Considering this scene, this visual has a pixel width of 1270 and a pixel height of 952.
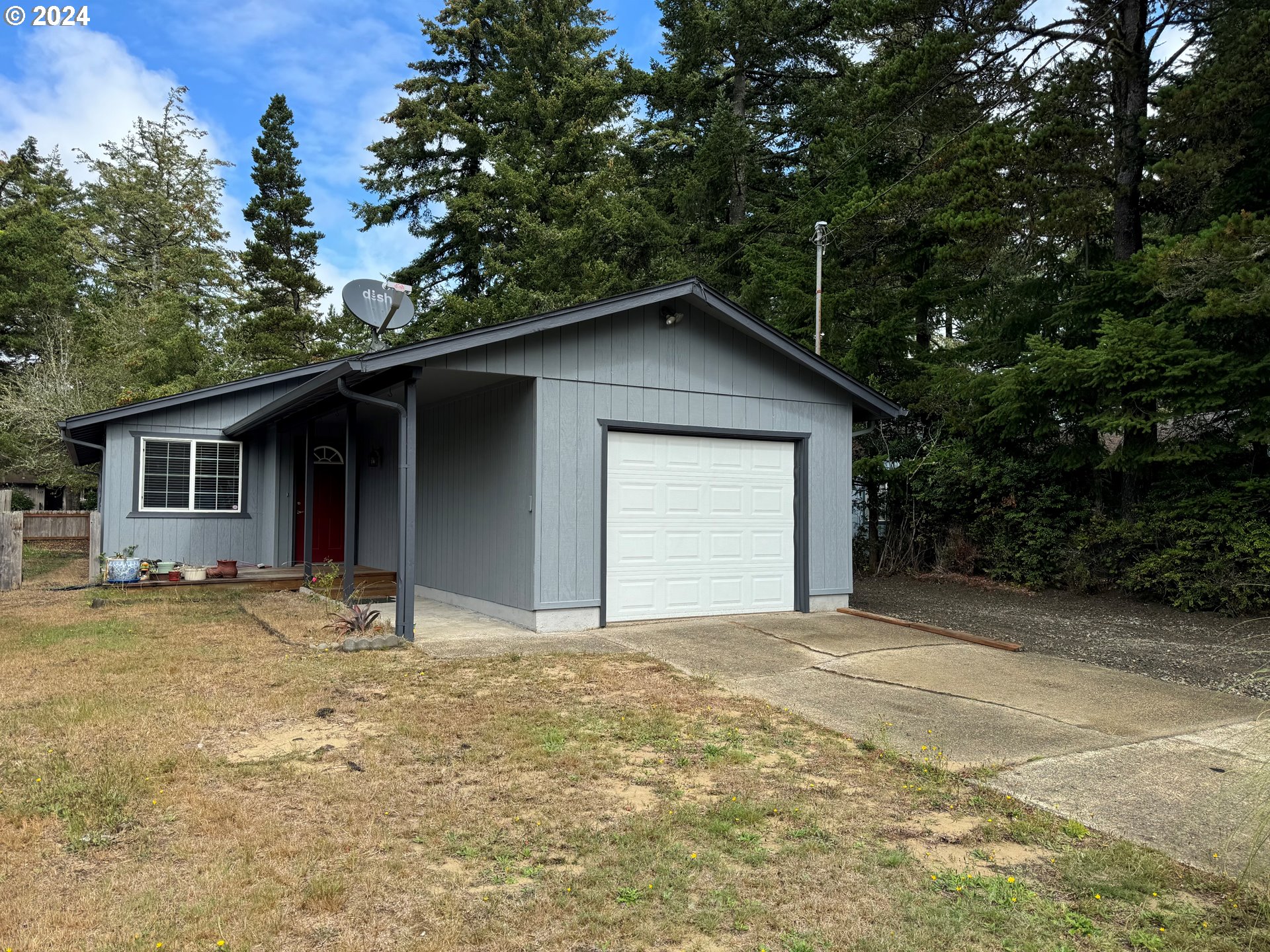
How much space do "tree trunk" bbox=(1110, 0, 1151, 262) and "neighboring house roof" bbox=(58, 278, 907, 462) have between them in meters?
4.69

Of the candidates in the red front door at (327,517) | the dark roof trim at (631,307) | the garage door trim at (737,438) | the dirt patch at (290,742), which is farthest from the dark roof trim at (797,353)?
the red front door at (327,517)

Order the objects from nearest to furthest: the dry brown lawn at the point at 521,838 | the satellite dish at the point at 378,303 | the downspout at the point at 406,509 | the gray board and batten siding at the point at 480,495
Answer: the dry brown lawn at the point at 521,838 < the downspout at the point at 406,509 < the gray board and batten siding at the point at 480,495 < the satellite dish at the point at 378,303

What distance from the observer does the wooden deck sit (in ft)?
36.3

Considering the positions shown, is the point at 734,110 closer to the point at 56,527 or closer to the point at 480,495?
the point at 480,495

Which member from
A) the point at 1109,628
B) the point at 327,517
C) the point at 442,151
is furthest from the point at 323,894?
the point at 442,151

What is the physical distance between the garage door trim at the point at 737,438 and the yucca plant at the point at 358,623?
224 cm

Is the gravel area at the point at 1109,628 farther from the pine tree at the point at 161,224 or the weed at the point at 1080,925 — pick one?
the pine tree at the point at 161,224

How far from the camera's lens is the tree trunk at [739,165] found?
1952 centimetres

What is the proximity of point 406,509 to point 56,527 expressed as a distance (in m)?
14.3

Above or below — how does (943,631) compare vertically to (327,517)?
below

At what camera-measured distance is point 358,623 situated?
7512 millimetres

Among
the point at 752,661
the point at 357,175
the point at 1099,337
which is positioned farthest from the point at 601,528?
the point at 357,175

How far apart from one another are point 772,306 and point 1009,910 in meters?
16.3

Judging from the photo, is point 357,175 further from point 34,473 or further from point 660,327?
point 660,327
